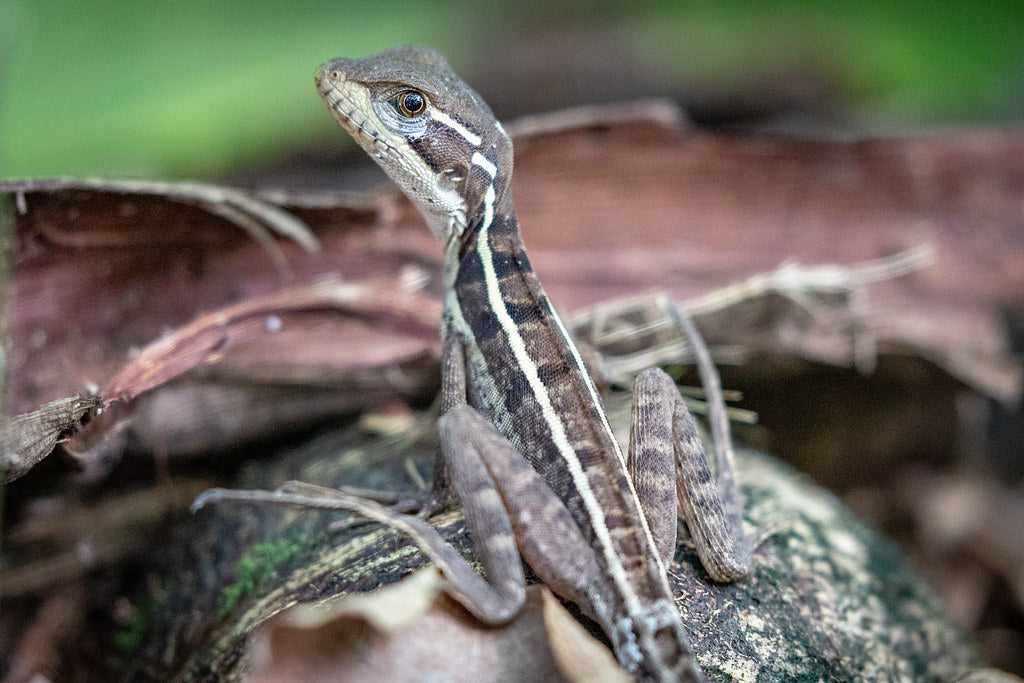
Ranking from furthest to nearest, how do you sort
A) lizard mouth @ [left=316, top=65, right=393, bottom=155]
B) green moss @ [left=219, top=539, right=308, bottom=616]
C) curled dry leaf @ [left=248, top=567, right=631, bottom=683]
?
lizard mouth @ [left=316, top=65, right=393, bottom=155] < green moss @ [left=219, top=539, right=308, bottom=616] < curled dry leaf @ [left=248, top=567, right=631, bottom=683]

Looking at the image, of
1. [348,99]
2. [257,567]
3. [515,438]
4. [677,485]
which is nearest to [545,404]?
[515,438]

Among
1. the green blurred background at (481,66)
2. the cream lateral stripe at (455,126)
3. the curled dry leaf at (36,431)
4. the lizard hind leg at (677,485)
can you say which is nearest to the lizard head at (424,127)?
the cream lateral stripe at (455,126)

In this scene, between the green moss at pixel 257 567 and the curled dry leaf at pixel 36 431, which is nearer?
the curled dry leaf at pixel 36 431

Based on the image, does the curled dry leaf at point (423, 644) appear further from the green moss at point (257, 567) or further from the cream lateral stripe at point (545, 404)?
the green moss at point (257, 567)

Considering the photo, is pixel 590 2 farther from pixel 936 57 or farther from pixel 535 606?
pixel 535 606

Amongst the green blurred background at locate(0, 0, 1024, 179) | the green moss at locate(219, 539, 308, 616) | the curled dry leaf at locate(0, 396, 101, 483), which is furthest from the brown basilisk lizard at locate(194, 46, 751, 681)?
the green blurred background at locate(0, 0, 1024, 179)

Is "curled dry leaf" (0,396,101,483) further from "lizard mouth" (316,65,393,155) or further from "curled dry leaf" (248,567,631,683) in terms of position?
"lizard mouth" (316,65,393,155)

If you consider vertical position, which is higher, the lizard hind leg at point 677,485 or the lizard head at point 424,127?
the lizard head at point 424,127

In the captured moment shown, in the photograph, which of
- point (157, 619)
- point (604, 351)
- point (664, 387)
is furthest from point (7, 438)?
point (604, 351)
